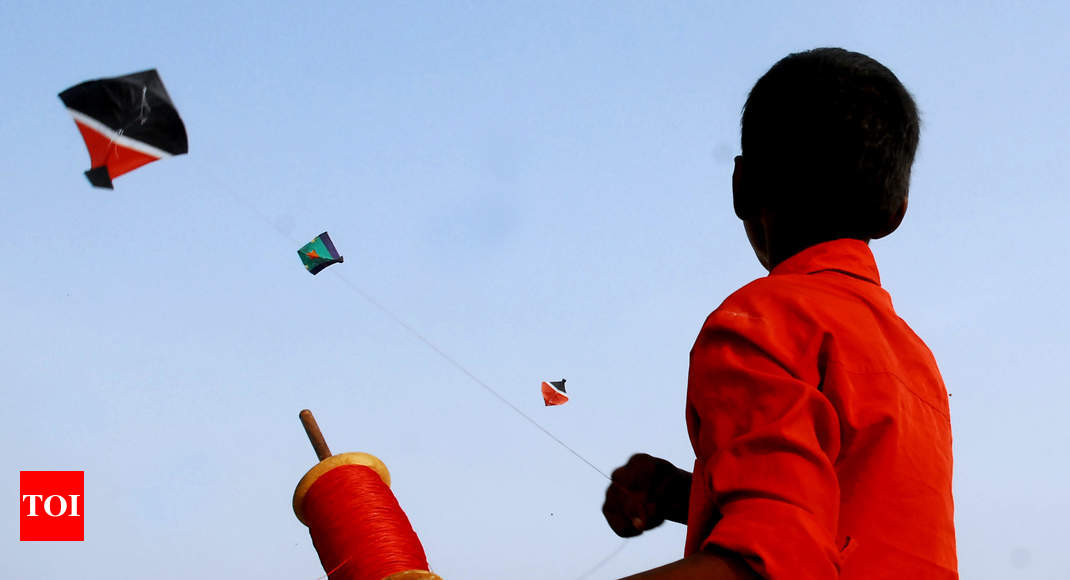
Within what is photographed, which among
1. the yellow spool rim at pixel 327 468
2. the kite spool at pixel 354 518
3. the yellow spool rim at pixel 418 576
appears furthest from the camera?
the yellow spool rim at pixel 327 468

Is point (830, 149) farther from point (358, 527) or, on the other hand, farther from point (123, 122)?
point (123, 122)

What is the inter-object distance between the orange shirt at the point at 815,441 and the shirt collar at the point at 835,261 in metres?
0.06

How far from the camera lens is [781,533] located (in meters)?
1.69

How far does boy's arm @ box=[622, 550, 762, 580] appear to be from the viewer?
1.69 metres

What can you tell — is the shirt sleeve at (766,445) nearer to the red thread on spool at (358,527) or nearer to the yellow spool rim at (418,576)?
the yellow spool rim at (418,576)

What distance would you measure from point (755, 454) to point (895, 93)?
39.4 inches

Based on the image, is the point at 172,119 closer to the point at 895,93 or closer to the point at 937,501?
the point at 895,93

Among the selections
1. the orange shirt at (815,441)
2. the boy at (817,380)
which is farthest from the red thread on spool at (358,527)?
the orange shirt at (815,441)

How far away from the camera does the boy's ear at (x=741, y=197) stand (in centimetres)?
241

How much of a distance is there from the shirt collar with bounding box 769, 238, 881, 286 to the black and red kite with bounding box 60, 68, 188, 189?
3.78m

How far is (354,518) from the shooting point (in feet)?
14.4

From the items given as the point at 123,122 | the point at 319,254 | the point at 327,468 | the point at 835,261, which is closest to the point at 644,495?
the point at 835,261

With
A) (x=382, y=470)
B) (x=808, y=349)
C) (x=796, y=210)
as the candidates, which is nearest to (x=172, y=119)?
(x=382, y=470)

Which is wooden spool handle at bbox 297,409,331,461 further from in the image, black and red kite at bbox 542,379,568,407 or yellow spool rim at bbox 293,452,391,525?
black and red kite at bbox 542,379,568,407
